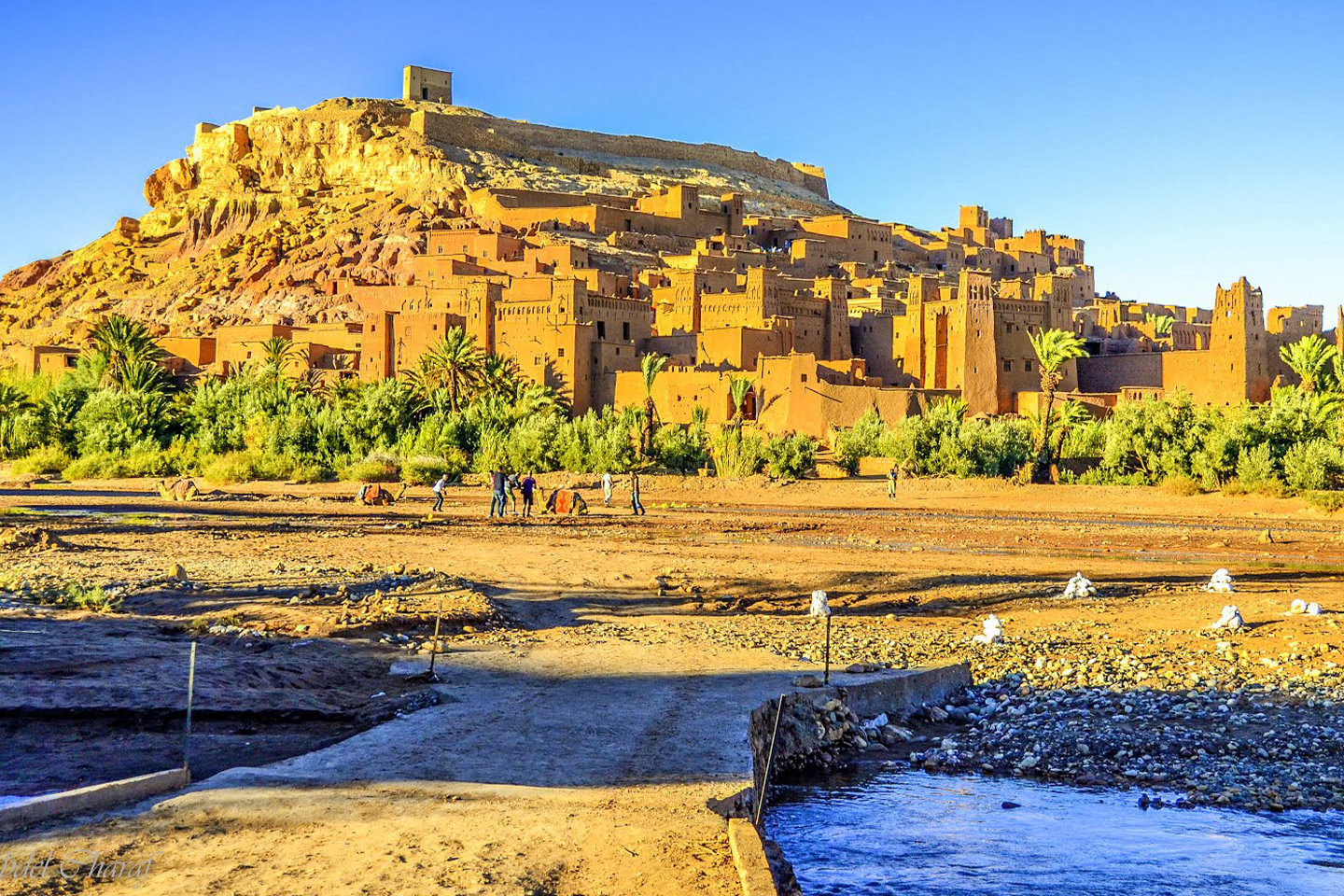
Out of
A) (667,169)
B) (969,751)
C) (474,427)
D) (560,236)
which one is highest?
(667,169)

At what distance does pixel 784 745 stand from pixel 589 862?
3461mm

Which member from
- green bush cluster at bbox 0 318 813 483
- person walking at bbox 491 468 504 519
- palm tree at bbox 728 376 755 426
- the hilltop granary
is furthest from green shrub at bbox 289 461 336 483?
palm tree at bbox 728 376 755 426

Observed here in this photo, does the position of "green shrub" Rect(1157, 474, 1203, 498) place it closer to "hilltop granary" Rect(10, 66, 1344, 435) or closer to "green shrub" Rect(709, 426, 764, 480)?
"hilltop granary" Rect(10, 66, 1344, 435)

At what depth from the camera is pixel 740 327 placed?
4384cm

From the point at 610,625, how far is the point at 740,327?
31.4 metres

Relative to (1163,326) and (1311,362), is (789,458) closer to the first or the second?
(1311,362)

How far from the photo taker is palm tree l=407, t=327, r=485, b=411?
142 feet

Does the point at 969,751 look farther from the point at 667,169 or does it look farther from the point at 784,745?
the point at 667,169

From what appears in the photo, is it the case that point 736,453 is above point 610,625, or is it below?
above

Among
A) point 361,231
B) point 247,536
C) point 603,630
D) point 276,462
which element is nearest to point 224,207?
point 361,231

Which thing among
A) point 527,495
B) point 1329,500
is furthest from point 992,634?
point 1329,500

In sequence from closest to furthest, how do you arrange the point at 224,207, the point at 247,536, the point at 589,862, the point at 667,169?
the point at 589,862
the point at 247,536
the point at 224,207
the point at 667,169

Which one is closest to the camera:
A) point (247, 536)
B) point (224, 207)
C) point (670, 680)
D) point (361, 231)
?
point (670, 680)

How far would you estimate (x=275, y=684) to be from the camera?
30.9 ft
